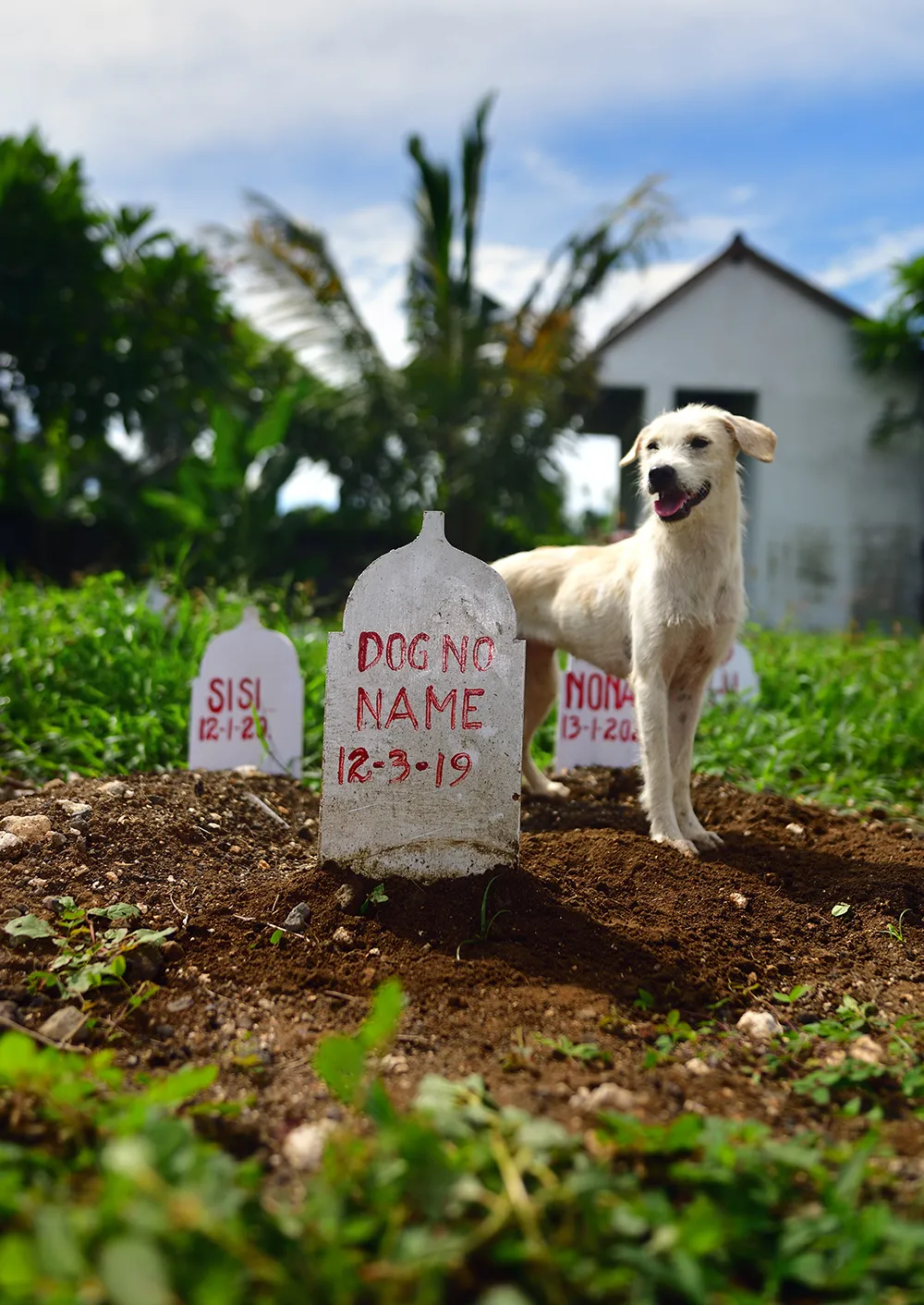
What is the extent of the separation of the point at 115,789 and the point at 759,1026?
7.30 ft

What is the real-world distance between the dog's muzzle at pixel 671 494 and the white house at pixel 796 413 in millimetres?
11328

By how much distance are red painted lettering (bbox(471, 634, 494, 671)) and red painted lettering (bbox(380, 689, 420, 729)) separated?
A: 20cm

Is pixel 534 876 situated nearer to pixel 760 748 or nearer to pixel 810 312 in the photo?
pixel 760 748

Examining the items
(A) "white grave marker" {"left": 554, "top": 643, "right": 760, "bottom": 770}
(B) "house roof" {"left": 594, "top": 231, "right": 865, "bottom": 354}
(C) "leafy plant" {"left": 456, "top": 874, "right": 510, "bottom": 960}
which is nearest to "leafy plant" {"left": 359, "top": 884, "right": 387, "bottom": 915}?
(C) "leafy plant" {"left": 456, "top": 874, "right": 510, "bottom": 960}

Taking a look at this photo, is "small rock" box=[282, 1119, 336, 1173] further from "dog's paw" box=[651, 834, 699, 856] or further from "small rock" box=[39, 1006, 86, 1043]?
"dog's paw" box=[651, 834, 699, 856]

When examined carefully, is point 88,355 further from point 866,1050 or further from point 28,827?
point 866,1050

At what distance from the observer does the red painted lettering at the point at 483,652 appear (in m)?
2.51

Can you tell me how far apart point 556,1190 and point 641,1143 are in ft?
0.73

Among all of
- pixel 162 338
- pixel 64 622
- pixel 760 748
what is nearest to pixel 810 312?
pixel 162 338

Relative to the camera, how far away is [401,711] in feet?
8.20

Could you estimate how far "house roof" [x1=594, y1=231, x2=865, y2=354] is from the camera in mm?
13969

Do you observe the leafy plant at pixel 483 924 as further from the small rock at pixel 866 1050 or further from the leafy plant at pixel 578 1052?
the small rock at pixel 866 1050

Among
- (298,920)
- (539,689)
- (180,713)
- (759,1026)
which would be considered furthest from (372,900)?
(180,713)

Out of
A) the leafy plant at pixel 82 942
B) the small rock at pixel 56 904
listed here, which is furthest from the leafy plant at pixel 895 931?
the small rock at pixel 56 904
